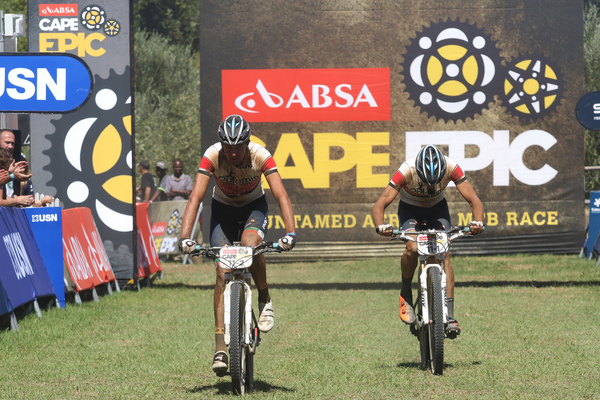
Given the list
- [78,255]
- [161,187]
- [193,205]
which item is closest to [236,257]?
[193,205]

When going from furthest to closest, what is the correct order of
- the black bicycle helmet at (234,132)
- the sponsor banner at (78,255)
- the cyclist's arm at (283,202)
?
1. the sponsor banner at (78,255)
2. the cyclist's arm at (283,202)
3. the black bicycle helmet at (234,132)

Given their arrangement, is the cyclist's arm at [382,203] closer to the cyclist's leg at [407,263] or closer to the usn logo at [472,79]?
the cyclist's leg at [407,263]

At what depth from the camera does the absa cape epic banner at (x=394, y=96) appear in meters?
15.4

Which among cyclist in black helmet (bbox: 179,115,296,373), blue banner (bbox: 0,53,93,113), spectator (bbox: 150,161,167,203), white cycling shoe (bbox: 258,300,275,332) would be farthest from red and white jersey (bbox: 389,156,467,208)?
spectator (bbox: 150,161,167,203)

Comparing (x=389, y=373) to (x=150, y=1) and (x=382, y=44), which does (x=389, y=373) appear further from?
(x=150, y=1)

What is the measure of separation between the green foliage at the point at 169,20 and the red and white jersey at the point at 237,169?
57.0 meters

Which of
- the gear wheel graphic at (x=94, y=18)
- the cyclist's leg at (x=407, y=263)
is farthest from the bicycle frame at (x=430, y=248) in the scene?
the gear wheel graphic at (x=94, y=18)

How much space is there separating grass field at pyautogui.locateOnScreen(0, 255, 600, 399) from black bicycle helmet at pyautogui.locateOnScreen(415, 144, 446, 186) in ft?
5.55

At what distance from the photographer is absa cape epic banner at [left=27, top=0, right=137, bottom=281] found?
47.0 ft

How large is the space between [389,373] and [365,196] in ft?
28.3

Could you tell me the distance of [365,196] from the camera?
1591cm

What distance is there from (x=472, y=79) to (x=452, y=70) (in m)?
0.41

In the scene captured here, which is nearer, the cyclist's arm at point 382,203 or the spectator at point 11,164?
the cyclist's arm at point 382,203

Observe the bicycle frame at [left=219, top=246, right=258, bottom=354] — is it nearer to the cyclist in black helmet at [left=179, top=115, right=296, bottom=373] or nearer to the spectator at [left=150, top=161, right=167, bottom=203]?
the cyclist in black helmet at [left=179, top=115, right=296, bottom=373]
